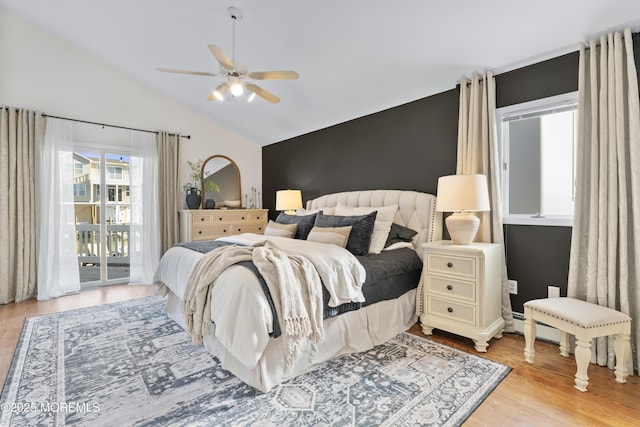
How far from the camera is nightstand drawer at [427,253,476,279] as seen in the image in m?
2.47

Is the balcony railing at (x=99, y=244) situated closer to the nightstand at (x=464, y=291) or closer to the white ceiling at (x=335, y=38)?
the white ceiling at (x=335, y=38)

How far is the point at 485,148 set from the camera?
2875mm

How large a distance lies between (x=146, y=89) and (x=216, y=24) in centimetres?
242

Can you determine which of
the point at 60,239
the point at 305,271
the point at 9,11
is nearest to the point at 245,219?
the point at 60,239

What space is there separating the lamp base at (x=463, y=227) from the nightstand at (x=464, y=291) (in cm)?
8

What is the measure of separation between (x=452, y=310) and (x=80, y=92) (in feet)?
18.0

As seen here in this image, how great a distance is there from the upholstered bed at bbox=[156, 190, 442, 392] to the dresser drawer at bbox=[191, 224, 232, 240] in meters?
1.59

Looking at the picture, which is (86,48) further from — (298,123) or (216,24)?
(298,123)

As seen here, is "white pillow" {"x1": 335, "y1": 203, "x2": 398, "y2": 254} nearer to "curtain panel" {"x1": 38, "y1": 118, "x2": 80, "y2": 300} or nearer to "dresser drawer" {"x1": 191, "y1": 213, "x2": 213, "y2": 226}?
"dresser drawer" {"x1": 191, "y1": 213, "x2": 213, "y2": 226}

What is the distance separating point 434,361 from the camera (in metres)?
2.26

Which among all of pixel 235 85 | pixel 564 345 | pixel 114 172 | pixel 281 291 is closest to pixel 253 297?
pixel 281 291

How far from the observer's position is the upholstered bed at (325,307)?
1834 mm

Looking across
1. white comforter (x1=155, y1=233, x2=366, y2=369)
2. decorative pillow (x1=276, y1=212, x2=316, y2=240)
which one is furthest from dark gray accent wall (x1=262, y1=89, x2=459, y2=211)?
white comforter (x1=155, y1=233, x2=366, y2=369)

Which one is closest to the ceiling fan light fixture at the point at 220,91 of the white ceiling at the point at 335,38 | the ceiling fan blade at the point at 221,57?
the ceiling fan blade at the point at 221,57
